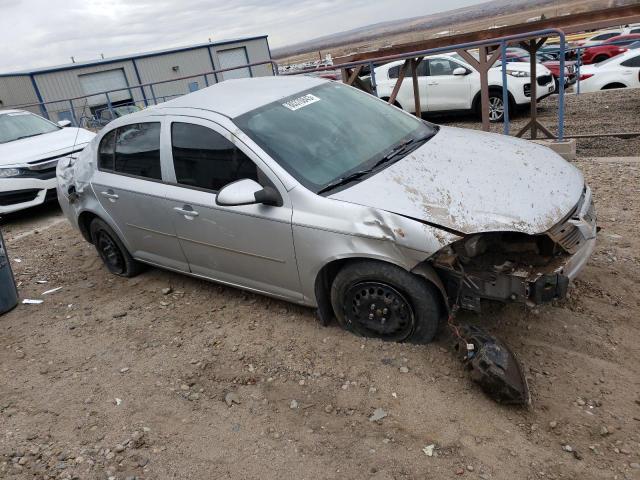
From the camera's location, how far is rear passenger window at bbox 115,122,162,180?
398 centimetres

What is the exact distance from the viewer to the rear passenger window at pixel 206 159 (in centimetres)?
344

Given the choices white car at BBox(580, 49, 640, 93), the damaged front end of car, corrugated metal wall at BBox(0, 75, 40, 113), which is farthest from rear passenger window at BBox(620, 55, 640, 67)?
corrugated metal wall at BBox(0, 75, 40, 113)

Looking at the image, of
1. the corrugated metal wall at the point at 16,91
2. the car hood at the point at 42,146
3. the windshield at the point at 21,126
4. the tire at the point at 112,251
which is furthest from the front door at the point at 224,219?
the corrugated metal wall at the point at 16,91

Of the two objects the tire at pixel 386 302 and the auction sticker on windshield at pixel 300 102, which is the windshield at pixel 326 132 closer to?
the auction sticker on windshield at pixel 300 102

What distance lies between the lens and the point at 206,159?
3637 mm

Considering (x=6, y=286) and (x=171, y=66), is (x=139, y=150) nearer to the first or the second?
(x=6, y=286)

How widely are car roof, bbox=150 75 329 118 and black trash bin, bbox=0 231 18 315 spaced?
1862 mm

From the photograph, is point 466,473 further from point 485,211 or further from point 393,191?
point 393,191

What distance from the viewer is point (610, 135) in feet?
24.8

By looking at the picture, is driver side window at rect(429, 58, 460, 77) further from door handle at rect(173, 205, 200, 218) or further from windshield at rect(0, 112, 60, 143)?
door handle at rect(173, 205, 200, 218)

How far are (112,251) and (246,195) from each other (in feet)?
7.77

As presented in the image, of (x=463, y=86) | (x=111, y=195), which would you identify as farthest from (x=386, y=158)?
(x=463, y=86)

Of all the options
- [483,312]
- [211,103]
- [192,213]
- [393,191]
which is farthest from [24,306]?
[483,312]

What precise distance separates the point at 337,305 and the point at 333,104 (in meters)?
1.61
